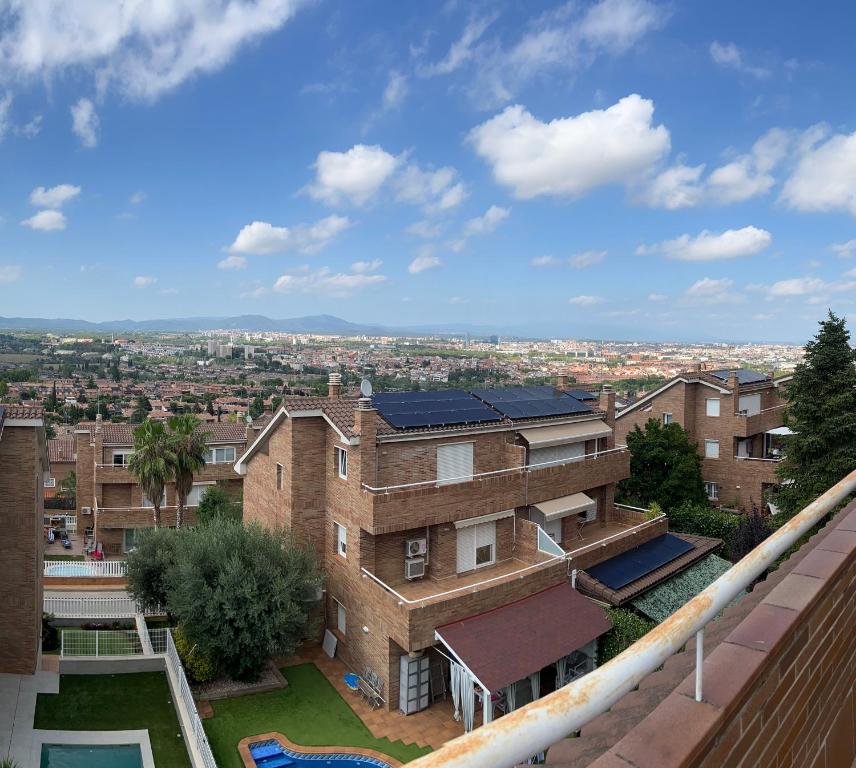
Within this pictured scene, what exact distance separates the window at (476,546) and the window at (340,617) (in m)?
3.73

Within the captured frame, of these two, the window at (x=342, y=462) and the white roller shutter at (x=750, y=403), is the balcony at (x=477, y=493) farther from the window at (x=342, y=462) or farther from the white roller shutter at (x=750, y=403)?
the white roller shutter at (x=750, y=403)

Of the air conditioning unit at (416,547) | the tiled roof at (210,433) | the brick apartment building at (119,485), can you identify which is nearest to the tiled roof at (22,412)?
the air conditioning unit at (416,547)

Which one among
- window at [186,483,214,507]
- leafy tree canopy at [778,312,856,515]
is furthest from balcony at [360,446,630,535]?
window at [186,483,214,507]

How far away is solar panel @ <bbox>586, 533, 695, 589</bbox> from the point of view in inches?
750

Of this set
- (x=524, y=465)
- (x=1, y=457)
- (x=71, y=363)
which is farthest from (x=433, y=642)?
(x=71, y=363)

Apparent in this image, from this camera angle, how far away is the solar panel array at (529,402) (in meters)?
21.0

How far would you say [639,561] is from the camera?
20547 millimetres

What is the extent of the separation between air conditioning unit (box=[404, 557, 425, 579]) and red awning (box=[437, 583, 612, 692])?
2.51 metres

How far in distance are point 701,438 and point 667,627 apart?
34.0 m

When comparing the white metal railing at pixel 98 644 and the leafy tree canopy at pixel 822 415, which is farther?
the leafy tree canopy at pixel 822 415

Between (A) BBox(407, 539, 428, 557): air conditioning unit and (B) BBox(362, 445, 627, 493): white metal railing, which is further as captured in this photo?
(A) BBox(407, 539, 428, 557): air conditioning unit

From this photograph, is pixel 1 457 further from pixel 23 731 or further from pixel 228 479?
pixel 228 479

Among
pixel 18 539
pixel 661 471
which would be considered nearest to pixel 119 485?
pixel 18 539

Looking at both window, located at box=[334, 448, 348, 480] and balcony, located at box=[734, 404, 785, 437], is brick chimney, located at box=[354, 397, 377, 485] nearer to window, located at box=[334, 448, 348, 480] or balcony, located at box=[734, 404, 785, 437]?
window, located at box=[334, 448, 348, 480]
